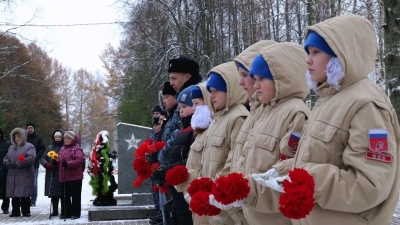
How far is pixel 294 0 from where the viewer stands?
24797 mm

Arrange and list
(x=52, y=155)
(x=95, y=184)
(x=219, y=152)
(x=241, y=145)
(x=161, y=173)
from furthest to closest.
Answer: (x=95, y=184) → (x=52, y=155) → (x=161, y=173) → (x=219, y=152) → (x=241, y=145)

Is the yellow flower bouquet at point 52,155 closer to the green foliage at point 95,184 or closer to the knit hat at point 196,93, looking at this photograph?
the green foliage at point 95,184

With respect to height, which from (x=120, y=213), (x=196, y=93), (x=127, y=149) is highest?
(x=196, y=93)

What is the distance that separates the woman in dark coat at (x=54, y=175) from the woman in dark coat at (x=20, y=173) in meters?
0.37

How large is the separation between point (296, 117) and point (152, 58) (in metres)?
20.3

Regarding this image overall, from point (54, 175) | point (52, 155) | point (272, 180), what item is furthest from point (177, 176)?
point (54, 175)

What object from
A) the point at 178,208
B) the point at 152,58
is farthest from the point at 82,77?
the point at 178,208

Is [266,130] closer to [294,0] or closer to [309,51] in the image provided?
[309,51]

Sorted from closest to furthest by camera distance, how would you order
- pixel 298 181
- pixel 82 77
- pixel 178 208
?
pixel 298 181
pixel 178 208
pixel 82 77

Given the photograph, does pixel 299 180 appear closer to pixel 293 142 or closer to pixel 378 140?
pixel 378 140

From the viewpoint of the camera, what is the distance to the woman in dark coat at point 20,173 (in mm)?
11547

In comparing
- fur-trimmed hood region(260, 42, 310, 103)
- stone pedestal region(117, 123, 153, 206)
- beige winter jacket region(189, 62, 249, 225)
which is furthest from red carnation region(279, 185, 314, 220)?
stone pedestal region(117, 123, 153, 206)

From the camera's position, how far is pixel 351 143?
243 centimetres

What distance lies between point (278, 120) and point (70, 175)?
8104 mm
